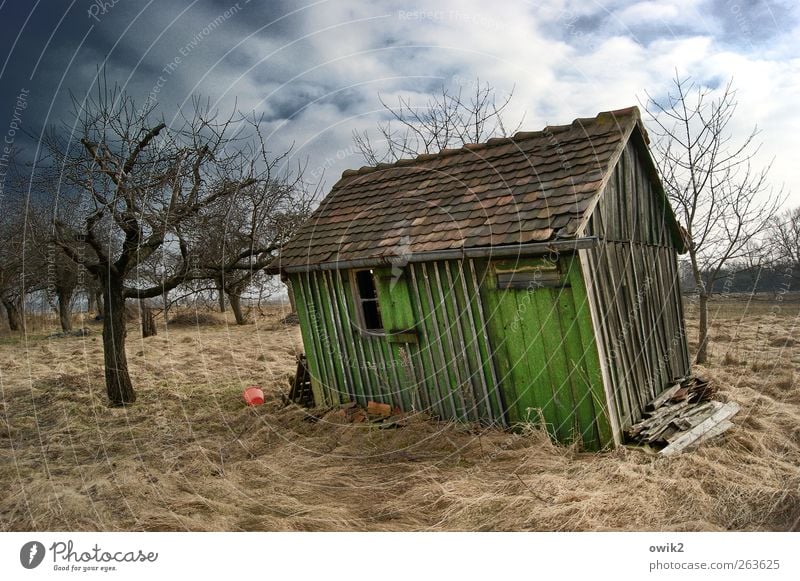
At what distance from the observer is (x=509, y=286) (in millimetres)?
5609

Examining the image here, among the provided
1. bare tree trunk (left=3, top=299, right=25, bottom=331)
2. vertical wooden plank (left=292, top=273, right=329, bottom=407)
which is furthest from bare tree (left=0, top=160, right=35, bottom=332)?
vertical wooden plank (left=292, top=273, right=329, bottom=407)

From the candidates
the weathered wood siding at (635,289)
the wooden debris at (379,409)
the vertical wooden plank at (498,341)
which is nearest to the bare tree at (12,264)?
the wooden debris at (379,409)

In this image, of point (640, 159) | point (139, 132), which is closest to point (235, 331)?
point (139, 132)

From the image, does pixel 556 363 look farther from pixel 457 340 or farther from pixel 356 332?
pixel 356 332

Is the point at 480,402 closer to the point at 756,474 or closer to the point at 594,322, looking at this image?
the point at 594,322

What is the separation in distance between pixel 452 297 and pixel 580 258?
1614 mm

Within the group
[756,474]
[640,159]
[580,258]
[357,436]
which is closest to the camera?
[756,474]

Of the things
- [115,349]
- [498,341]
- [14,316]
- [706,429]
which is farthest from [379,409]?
[14,316]

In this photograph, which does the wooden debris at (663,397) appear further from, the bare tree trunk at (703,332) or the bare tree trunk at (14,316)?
the bare tree trunk at (14,316)

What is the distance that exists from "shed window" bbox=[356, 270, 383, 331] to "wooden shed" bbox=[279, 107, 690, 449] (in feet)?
0.11

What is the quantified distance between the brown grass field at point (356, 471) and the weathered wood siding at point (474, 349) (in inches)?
13.7

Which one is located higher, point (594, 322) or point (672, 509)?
point (594, 322)

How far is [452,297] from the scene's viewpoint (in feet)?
20.0

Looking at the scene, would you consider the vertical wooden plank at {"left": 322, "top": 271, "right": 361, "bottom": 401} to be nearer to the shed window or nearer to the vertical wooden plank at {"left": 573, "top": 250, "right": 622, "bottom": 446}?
the shed window
